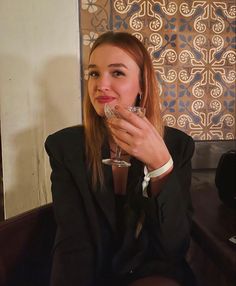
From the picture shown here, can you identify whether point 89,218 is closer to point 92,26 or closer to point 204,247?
point 204,247

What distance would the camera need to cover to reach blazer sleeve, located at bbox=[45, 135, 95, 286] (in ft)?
2.64

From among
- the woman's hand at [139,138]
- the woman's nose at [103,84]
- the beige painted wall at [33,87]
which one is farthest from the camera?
the beige painted wall at [33,87]

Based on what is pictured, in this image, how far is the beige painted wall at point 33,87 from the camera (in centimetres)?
113

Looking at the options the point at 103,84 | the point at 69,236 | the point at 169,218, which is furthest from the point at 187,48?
the point at 69,236

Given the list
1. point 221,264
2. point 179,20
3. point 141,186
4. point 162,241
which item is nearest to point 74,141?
point 141,186

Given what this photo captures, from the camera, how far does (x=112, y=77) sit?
886 millimetres

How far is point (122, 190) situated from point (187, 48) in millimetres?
694

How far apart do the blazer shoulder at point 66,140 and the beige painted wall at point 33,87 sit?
0.24 m

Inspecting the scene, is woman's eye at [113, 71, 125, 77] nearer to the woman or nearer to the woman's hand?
the woman

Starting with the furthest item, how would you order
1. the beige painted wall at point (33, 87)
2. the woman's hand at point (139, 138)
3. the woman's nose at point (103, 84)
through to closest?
1. the beige painted wall at point (33, 87)
2. the woman's nose at point (103, 84)
3. the woman's hand at point (139, 138)

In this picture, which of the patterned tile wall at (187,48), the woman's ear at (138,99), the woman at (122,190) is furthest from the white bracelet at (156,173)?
the patterned tile wall at (187,48)

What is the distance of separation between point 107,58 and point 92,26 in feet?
1.19

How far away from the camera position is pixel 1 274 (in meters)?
0.80

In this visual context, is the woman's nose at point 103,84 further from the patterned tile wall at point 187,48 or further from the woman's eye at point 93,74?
the patterned tile wall at point 187,48
